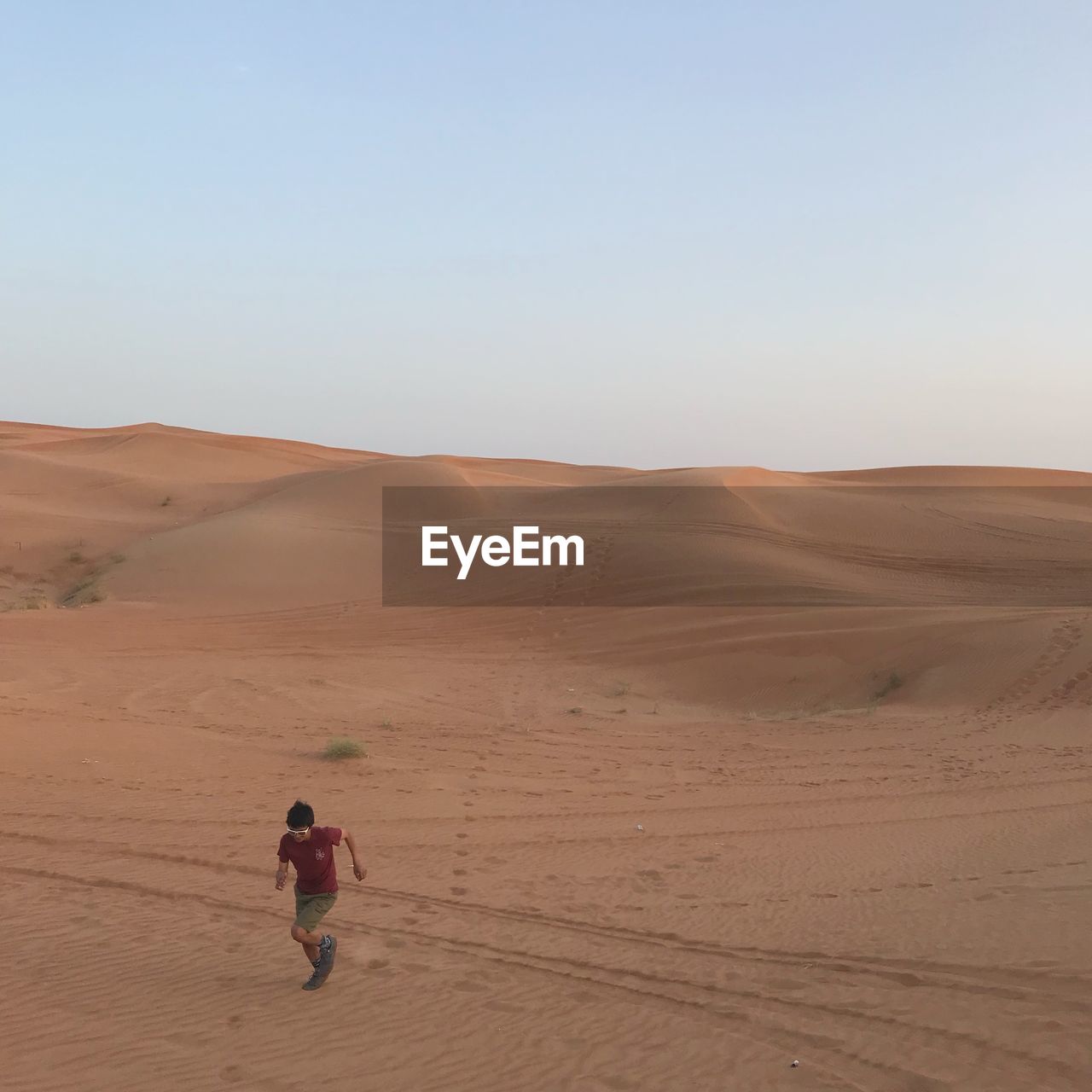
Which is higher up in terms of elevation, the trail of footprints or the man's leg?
the trail of footprints

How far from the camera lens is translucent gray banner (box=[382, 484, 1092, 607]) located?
74.5ft

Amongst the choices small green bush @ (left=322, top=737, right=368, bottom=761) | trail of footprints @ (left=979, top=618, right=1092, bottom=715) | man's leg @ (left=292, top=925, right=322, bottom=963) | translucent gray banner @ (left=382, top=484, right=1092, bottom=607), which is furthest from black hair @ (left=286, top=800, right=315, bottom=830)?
translucent gray banner @ (left=382, top=484, right=1092, bottom=607)

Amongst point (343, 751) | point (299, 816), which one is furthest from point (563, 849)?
point (343, 751)

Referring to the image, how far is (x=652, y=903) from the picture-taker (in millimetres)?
6938

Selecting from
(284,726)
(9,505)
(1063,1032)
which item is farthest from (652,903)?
(9,505)

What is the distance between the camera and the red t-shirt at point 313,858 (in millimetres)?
5270

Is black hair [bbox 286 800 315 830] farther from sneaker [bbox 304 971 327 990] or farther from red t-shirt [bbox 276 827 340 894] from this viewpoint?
sneaker [bbox 304 971 327 990]

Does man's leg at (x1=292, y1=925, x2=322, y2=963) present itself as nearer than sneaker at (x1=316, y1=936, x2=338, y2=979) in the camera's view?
Yes

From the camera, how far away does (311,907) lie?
17.3ft

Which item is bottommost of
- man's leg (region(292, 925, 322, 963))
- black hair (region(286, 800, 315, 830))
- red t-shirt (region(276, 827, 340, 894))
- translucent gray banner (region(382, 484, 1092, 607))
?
man's leg (region(292, 925, 322, 963))

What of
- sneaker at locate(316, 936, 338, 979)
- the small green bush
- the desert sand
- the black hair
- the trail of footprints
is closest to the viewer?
the desert sand

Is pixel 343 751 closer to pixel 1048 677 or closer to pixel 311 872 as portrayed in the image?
pixel 311 872

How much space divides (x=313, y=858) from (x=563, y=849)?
130 inches

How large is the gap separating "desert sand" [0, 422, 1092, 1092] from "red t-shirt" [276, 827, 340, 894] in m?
0.62
